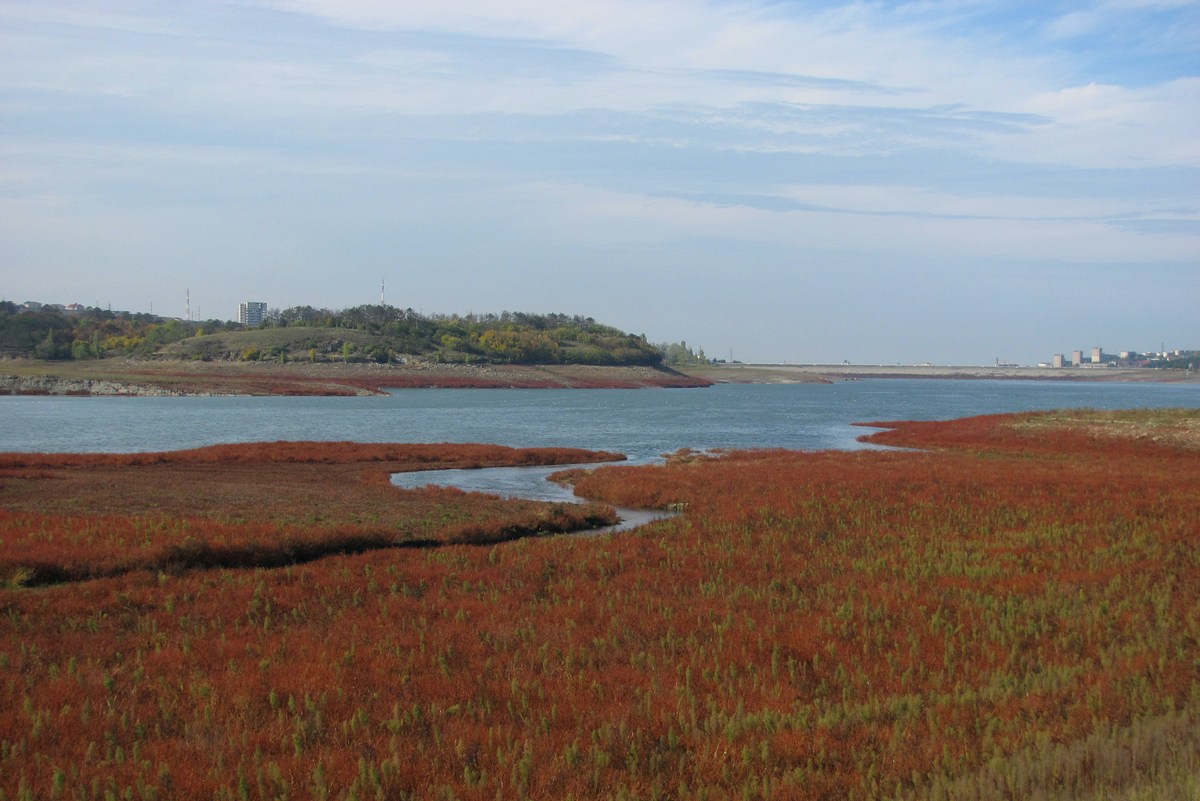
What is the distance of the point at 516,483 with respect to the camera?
3831 centimetres

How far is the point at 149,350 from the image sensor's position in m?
184

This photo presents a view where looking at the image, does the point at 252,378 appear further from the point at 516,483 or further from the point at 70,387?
the point at 516,483

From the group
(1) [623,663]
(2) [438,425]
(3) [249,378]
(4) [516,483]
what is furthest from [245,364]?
(1) [623,663]

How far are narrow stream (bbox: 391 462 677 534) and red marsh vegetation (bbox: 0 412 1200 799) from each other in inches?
213

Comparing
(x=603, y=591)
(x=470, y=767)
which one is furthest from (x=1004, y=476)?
(x=470, y=767)

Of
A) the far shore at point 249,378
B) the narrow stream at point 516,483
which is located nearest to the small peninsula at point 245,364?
the far shore at point 249,378

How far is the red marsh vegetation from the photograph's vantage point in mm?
8375

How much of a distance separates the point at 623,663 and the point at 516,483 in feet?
86.8

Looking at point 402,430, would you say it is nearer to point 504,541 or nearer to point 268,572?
point 504,541

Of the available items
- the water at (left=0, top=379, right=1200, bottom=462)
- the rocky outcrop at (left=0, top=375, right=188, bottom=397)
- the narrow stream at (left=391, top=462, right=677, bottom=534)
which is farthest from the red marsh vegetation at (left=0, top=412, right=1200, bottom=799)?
the rocky outcrop at (left=0, top=375, right=188, bottom=397)

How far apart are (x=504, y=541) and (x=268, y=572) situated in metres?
7.21

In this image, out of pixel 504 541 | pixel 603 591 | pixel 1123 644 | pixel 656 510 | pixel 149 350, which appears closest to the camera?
pixel 1123 644

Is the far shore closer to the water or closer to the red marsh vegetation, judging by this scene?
the water

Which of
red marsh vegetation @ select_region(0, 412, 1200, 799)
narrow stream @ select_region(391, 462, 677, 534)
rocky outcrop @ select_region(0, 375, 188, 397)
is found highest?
rocky outcrop @ select_region(0, 375, 188, 397)
